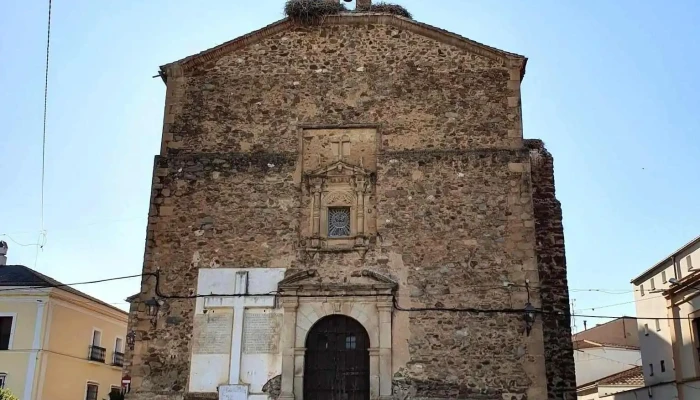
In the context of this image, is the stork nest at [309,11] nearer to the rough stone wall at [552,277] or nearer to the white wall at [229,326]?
the rough stone wall at [552,277]

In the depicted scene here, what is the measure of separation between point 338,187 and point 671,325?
10.3m

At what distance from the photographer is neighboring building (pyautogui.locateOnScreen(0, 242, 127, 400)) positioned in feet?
63.6

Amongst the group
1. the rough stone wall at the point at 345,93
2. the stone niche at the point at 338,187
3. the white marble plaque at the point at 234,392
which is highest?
the rough stone wall at the point at 345,93

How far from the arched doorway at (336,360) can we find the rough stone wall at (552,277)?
9.98 feet

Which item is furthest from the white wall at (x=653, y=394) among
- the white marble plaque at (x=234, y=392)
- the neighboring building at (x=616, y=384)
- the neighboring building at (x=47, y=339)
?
the neighboring building at (x=47, y=339)

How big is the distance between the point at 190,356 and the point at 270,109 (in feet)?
14.5

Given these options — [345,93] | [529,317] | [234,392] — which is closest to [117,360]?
[234,392]

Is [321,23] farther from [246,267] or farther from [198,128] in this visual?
[246,267]

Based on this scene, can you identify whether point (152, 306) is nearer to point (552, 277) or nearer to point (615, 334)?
point (552, 277)

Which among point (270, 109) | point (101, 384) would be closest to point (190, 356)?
point (270, 109)

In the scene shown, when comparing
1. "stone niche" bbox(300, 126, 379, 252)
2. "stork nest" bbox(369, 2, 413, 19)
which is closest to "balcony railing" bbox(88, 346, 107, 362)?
"stone niche" bbox(300, 126, 379, 252)

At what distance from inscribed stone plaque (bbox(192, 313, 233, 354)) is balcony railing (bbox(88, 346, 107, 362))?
12416mm

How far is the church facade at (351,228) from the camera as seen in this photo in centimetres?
1073

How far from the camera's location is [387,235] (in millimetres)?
11344
